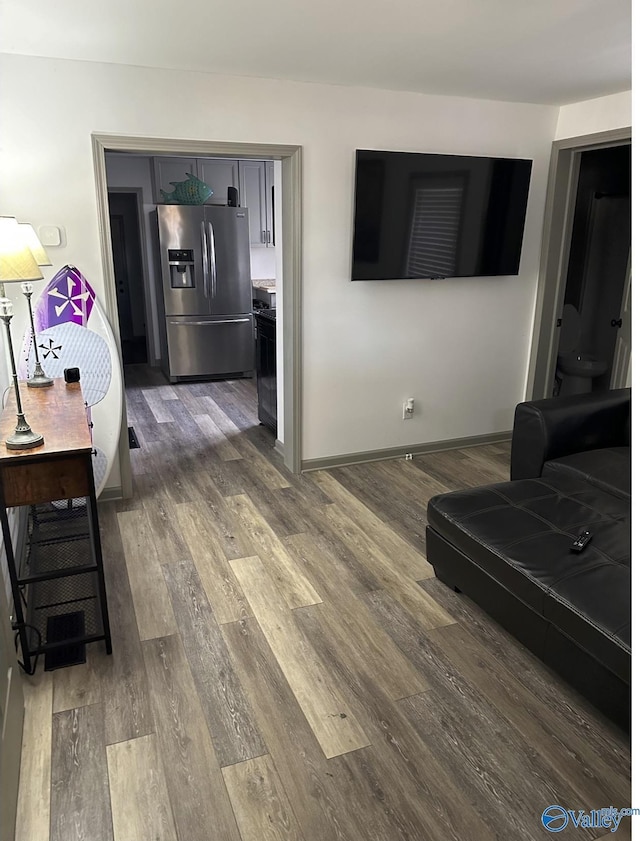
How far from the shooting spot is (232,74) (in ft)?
11.1

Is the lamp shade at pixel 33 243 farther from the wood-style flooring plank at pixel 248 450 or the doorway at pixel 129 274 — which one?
the doorway at pixel 129 274

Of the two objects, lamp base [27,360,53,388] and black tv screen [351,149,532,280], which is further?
black tv screen [351,149,532,280]

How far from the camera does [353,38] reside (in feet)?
9.04

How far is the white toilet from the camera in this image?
5004 mm

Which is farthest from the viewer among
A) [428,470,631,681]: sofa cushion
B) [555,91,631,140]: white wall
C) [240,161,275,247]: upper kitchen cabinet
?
[240,161,275,247]: upper kitchen cabinet

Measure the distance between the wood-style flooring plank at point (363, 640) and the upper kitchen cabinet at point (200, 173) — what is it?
200 inches

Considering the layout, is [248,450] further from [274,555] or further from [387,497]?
[274,555]

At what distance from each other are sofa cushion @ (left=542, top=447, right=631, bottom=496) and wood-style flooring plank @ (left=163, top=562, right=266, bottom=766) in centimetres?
184

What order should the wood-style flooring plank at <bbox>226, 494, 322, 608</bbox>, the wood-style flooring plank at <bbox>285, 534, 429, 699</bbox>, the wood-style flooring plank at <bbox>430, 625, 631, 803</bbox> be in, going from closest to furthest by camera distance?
the wood-style flooring plank at <bbox>430, 625, 631, 803</bbox>, the wood-style flooring plank at <bbox>285, 534, 429, 699</bbox>, the wood-style flooring plank at <bbox>226, 494, 322, 608</bbox>

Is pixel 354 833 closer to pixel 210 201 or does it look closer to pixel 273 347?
pixel 273 347

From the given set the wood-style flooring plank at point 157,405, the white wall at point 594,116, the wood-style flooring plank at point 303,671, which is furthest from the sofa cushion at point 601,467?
the wood-style flooring plank at point 157,405

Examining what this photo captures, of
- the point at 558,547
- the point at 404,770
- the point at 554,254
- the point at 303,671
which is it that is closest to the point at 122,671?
the point at 303,671

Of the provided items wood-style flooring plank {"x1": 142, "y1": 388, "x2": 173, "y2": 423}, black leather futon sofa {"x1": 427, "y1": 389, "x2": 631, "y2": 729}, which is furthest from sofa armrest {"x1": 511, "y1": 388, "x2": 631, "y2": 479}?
wood-style flooring plank {"x1": 142, "y1": 388, "x2": 173, "y2": 423}

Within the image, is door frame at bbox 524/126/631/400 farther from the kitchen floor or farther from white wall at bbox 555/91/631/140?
the kitchen floor
